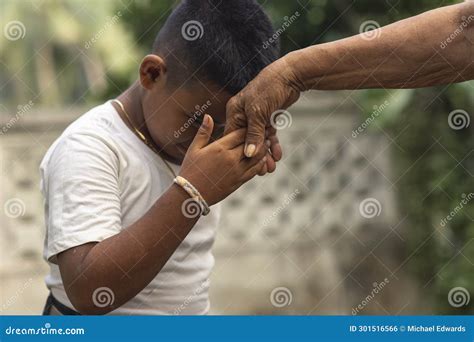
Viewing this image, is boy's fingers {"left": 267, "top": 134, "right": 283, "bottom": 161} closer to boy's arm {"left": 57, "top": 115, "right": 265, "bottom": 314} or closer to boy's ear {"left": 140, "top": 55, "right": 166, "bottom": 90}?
boy's arm {"left": 57, "top": 115, "right": 265, "bottom": 314}

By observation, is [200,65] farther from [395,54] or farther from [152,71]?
[395,54]

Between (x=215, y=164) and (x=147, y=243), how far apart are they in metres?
0.28

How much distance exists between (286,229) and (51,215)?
13.4 feet

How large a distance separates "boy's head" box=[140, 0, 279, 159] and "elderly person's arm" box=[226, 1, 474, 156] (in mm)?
65

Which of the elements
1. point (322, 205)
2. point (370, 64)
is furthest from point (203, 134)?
point (322, 205)

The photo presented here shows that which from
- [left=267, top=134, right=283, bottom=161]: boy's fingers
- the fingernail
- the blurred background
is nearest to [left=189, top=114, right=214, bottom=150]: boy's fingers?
the fingernail

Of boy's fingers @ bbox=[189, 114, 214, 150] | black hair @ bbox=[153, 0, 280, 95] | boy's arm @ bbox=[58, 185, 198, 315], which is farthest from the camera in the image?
black hair @ bbox=[153, 0, 280, 95]

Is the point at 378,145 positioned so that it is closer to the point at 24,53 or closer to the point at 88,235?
the point at 88,235

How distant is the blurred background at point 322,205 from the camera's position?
557 centimetres

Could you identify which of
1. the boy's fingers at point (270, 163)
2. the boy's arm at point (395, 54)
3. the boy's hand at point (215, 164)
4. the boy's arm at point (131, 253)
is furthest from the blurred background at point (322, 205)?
the boy's arm at point (131, 253)

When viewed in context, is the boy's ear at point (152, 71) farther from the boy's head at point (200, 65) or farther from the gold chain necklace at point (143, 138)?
the gold chain necklace at point (143, 138)

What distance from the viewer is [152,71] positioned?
2.36 m

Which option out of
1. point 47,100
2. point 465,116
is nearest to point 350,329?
point 465,116

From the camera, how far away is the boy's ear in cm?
235
